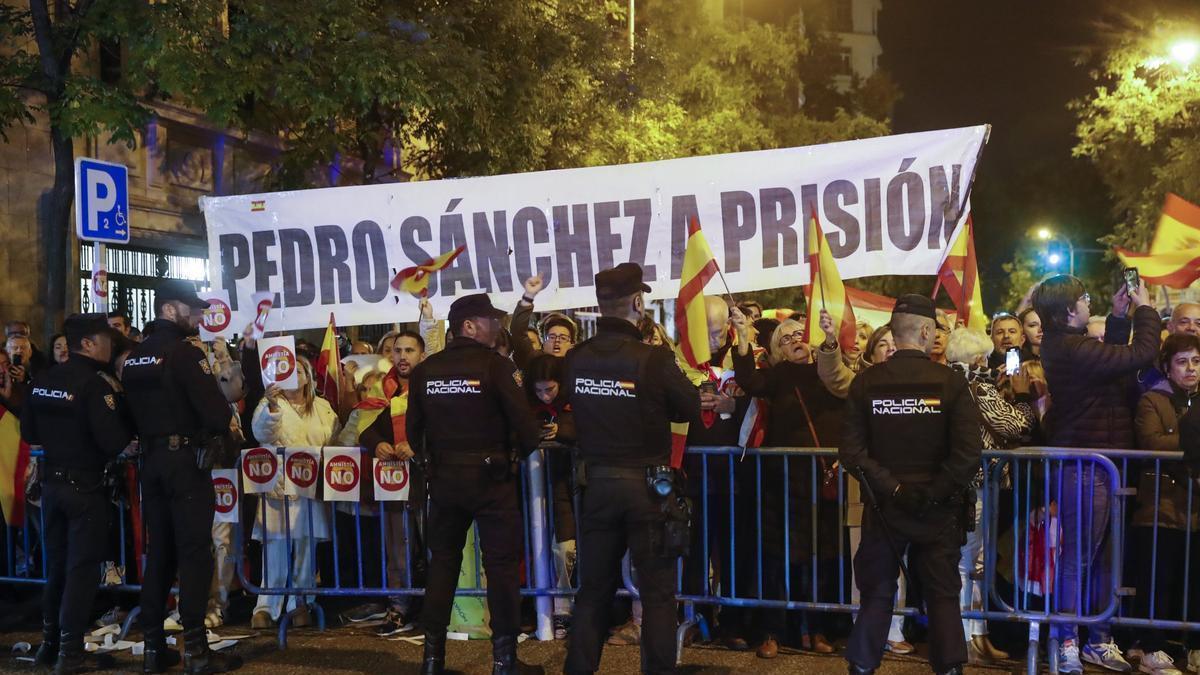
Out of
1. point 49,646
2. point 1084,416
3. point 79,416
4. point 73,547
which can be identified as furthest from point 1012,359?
point 49,646

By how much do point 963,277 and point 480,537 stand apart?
327 cm

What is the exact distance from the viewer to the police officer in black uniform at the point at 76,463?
6918mm

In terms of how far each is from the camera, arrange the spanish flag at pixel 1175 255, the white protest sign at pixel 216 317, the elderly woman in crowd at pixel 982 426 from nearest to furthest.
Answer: the elderly woman in crowd at pixel 982 426
the spanish flag at pixel 1175 255
the white protest sign at pixel 216 317

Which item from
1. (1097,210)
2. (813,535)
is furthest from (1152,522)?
(1097,210)

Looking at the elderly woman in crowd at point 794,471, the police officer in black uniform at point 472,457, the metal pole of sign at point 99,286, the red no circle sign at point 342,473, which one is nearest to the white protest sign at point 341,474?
the red no circle sign at point 342,473

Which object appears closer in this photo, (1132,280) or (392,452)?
(1132,280)

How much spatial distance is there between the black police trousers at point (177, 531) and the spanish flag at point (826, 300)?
11.8 ft

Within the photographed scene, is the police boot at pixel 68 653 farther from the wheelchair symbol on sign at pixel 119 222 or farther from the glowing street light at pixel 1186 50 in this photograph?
the glowing street light at pixel 1186 50

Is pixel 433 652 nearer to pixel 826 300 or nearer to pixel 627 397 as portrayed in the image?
pixel 627 397

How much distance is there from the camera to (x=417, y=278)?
8.38 m

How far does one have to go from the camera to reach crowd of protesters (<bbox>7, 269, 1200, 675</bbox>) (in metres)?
6.71

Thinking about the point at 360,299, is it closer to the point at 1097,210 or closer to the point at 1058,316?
the point at 1058,316

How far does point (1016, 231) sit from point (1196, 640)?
185 ft

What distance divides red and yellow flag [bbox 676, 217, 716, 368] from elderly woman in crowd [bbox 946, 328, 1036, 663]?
1.46 meters
